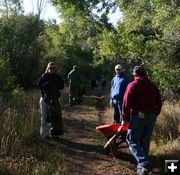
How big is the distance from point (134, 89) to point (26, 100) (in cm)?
763

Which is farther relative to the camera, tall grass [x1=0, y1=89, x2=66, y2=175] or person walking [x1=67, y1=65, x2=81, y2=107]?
person walking [x1=67, y1=65, x2=81, y2=107]

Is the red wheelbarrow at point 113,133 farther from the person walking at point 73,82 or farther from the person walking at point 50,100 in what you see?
the person walking at point 73,82

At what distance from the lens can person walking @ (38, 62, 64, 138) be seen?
1179 cm

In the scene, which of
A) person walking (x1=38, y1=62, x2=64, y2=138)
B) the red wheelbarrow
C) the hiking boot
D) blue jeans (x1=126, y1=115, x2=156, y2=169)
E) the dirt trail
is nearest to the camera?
the hiking boot

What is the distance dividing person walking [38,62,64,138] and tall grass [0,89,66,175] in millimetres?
373

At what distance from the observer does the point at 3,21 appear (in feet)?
77.0

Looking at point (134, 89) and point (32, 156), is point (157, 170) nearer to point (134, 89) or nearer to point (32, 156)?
point (134, 89)

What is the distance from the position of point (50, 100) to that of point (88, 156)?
205 centimetres

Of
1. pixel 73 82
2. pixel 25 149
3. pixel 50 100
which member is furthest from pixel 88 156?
pixel 73 82

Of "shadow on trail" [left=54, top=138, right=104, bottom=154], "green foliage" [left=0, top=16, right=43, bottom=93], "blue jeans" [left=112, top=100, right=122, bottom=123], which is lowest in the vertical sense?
"shadow on trail" [left=54, top=138, right=104, bottom=154]

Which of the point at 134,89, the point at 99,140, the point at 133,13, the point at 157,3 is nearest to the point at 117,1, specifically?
the point at 133,13

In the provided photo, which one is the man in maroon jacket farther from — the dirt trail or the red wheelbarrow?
the red wheelbarrow

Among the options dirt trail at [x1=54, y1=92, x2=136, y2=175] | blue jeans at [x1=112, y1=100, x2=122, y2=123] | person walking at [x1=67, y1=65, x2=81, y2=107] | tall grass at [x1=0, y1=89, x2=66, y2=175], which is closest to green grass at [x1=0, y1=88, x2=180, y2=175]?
tall grass at [x1=0, y1=89, x2=66, y2=175]

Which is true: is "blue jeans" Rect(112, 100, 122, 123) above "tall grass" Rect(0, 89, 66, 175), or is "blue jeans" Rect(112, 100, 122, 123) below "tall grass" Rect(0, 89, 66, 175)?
above
